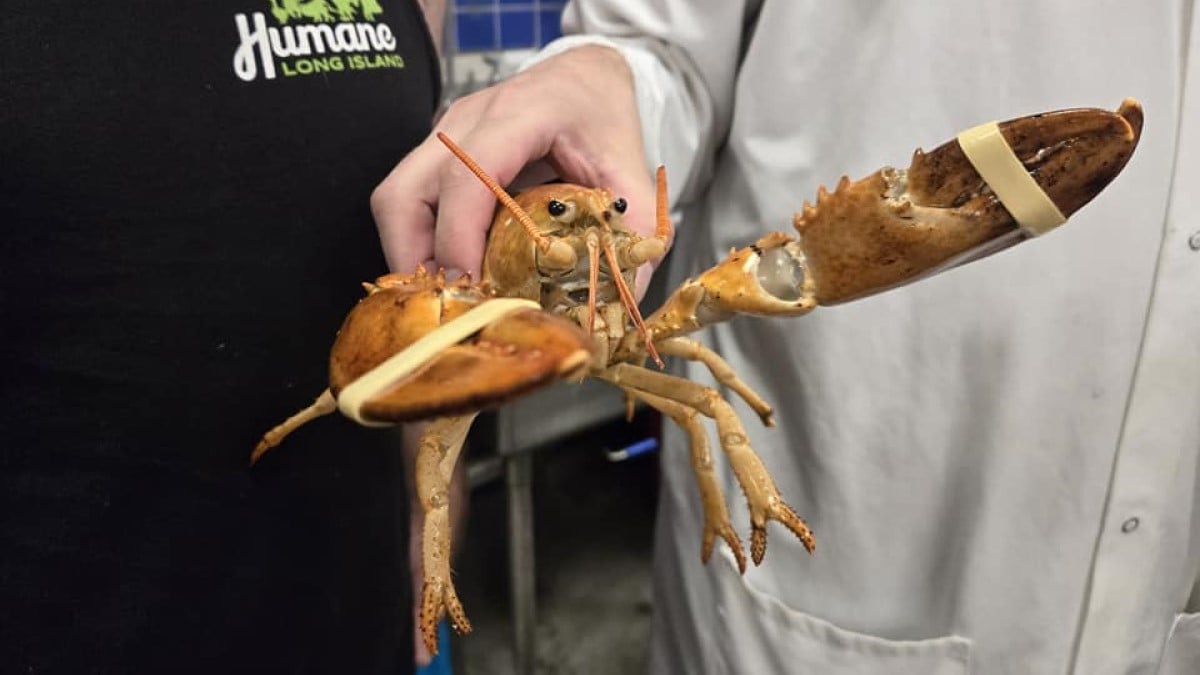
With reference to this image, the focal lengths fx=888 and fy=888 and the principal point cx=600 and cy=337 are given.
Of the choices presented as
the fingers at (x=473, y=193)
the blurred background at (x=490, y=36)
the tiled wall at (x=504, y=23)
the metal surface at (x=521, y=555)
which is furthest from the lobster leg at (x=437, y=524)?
the tiled wall at (x=504, y=23)

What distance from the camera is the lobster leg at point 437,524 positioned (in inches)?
22.3

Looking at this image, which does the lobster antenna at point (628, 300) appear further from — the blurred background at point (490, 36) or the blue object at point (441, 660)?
the blurred background at point (490, 36)

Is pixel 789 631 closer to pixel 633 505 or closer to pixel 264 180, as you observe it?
pixel 264 180

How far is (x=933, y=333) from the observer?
2.30ft

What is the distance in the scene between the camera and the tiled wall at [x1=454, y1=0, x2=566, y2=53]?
1848 millimetres

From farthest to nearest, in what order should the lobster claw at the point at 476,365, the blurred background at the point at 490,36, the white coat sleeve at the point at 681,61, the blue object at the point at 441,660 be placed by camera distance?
the blurred background at the point at 490,36
the blue object at the point at 441,660
the white coat sleeve at the point at 681,61
the lobster claw at the point at 476,365

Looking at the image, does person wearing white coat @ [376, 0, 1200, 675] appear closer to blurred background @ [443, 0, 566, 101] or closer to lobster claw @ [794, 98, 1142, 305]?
lobster claw @ [794, 98, 1142, 305]

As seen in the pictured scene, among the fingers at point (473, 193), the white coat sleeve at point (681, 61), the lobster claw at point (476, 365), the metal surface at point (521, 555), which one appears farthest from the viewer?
the metal surface at point (521, 555)

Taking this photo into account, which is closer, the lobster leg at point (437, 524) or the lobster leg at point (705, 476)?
the lobster leg at point (437, 524)

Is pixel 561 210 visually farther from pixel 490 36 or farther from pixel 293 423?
pixel 490 36

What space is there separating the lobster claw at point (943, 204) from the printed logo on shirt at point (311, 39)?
0.41m

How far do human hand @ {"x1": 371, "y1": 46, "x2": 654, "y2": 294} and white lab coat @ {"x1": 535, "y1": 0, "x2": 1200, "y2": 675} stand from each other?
0.08 m

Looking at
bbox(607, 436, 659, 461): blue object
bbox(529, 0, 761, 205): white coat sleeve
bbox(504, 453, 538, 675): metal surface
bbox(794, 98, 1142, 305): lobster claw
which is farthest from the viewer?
bbox(607, 436, 659, 461): blue object

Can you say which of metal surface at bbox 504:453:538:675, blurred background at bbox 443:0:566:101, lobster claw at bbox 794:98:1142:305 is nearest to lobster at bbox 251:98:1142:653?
lobster claw at bbox 794:98:1142:305
